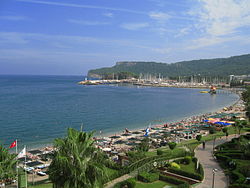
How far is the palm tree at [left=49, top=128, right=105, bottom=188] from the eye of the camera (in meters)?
10.1

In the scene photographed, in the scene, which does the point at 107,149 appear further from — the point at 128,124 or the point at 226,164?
the point at 128,124

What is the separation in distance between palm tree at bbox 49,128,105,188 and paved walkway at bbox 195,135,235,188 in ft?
25.0

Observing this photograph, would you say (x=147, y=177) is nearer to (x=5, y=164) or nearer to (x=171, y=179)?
(x=171, y=179)

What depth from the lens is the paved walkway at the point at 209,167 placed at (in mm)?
15454

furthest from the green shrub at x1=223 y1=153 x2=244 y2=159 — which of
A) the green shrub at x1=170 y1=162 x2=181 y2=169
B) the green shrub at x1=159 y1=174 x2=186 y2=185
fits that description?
the green shrub at x1=159 y1=174 x2=186 y2=185

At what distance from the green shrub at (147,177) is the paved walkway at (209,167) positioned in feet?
9.29

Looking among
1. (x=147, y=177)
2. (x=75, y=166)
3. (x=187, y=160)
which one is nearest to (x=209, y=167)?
(x=187, y=160)

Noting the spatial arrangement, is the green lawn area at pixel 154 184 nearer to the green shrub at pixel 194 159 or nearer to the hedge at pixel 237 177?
the hedge at pixel 237 177

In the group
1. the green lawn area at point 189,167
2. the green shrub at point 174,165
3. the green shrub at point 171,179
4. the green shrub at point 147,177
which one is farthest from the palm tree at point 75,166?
the green lawn area at point 189,167

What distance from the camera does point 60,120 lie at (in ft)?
153

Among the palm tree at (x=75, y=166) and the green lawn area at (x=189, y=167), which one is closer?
the palm tree at (x=75, y=166)

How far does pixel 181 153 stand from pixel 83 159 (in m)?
12.8

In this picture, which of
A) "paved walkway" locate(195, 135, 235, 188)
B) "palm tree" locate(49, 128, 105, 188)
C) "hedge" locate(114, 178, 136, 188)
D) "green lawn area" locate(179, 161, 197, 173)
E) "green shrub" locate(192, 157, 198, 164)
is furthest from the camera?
"green shrub" locate(192, 157, 198, 164)

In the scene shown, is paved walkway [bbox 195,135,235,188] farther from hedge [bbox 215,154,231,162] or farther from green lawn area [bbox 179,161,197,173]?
green lawn area [bbox 179,161,197,173]
